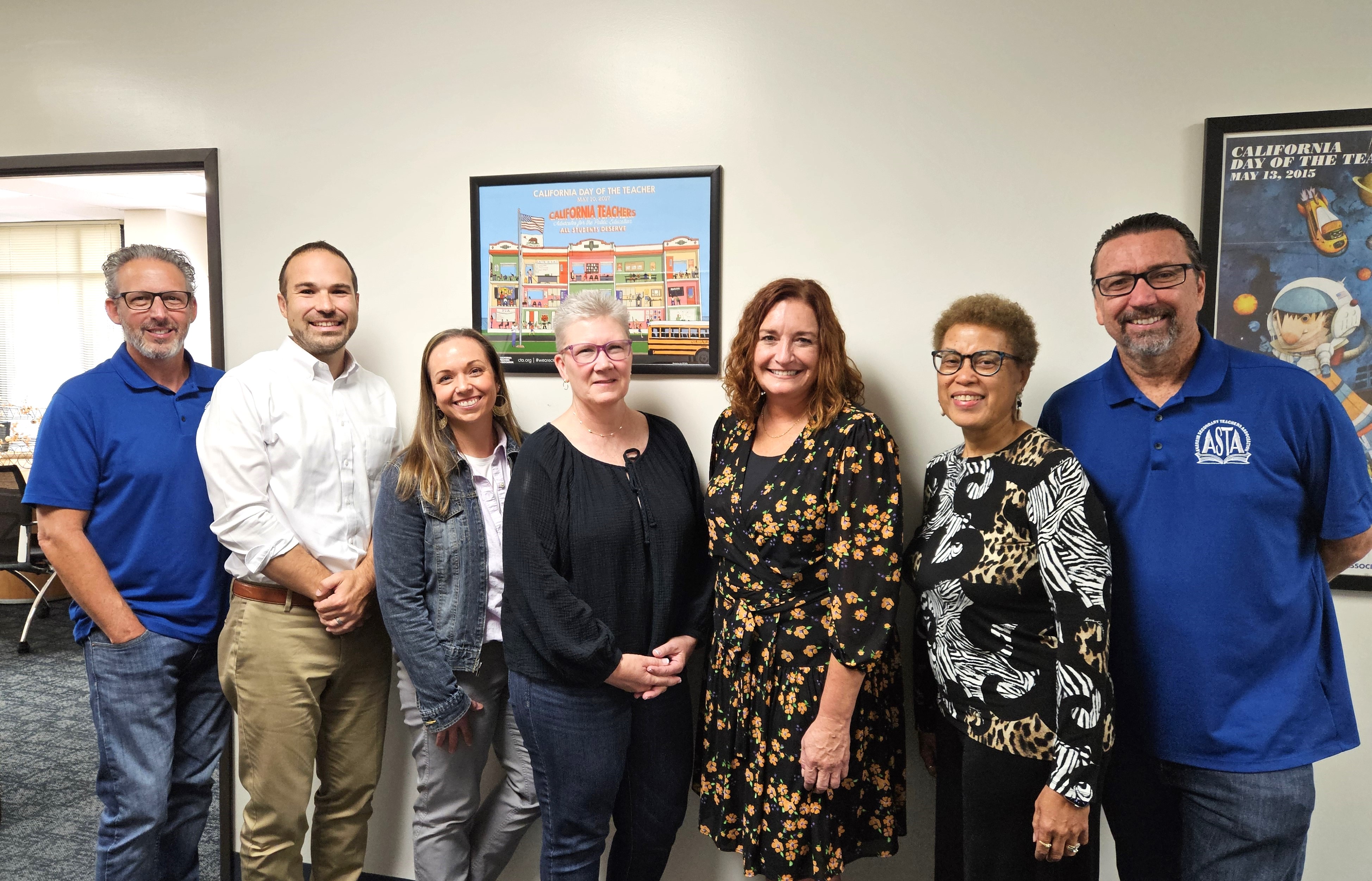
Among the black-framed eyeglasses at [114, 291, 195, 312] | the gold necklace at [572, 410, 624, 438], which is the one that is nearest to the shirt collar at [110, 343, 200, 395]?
the black-framed eyeglasses at [114, 291, 195, 312]

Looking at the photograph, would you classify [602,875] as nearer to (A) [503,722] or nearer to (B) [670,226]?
(A) [503,722]

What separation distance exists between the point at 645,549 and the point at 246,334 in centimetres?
157

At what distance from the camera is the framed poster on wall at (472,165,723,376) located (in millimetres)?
2078

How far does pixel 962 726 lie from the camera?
5.08ft

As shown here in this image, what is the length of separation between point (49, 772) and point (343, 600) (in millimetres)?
2364

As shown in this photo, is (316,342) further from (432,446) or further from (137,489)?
(137,489)

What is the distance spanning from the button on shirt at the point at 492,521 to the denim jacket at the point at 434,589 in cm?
2

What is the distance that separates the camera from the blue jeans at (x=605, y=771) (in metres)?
1.76

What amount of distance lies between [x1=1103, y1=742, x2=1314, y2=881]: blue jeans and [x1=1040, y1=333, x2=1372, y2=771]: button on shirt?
37 mm

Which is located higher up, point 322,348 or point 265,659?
point 322,348

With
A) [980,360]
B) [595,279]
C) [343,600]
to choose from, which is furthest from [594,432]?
[980,360]

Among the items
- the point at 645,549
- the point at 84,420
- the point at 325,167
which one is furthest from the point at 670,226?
the point at 84,420

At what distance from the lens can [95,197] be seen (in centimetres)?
703

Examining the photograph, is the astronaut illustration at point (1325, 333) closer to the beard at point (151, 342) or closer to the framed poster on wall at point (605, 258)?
the framed poster on wall at point (605, 258)
